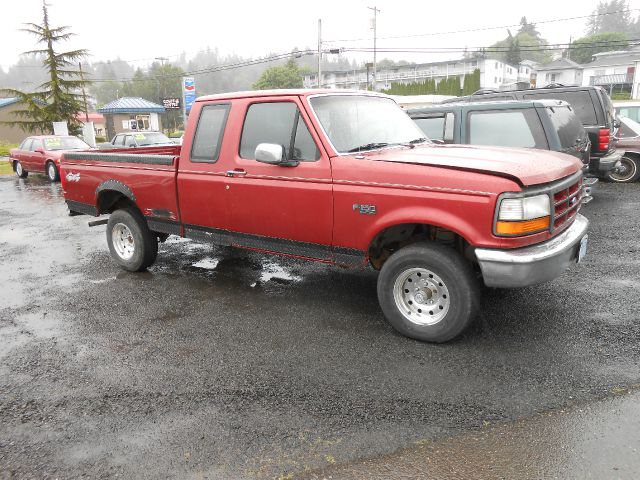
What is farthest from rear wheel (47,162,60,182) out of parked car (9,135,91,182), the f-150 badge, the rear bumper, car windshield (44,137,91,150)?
the rear bumper

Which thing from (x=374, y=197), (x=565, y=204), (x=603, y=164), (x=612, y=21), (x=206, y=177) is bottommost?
(x=603, y=164)

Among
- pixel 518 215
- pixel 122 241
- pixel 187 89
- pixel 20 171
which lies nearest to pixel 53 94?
pixel 187 89

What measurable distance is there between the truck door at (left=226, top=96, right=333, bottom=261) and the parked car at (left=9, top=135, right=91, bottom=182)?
14512 millimetres

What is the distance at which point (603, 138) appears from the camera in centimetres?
936

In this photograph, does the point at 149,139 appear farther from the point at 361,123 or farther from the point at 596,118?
the point at 361,123

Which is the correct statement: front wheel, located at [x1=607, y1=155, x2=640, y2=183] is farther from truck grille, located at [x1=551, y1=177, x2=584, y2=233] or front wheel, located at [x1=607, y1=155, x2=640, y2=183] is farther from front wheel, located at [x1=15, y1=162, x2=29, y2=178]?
front wheel, located at [x1=15, y1=162, x2=29, y2=178]

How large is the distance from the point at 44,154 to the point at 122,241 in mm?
13505

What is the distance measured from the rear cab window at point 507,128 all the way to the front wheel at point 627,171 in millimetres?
6007

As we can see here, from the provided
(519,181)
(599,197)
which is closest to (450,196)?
(519,181)

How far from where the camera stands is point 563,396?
329 cm

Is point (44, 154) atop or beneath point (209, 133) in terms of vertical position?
beneath

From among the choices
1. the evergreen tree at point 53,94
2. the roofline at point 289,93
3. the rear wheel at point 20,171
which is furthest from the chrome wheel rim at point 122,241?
the evergreen tree at point 53,94

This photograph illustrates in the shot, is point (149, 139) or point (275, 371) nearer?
point (275, 371)

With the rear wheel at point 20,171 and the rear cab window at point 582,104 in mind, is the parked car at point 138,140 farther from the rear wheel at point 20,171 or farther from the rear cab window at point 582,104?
the rear cab window at point 582,104
